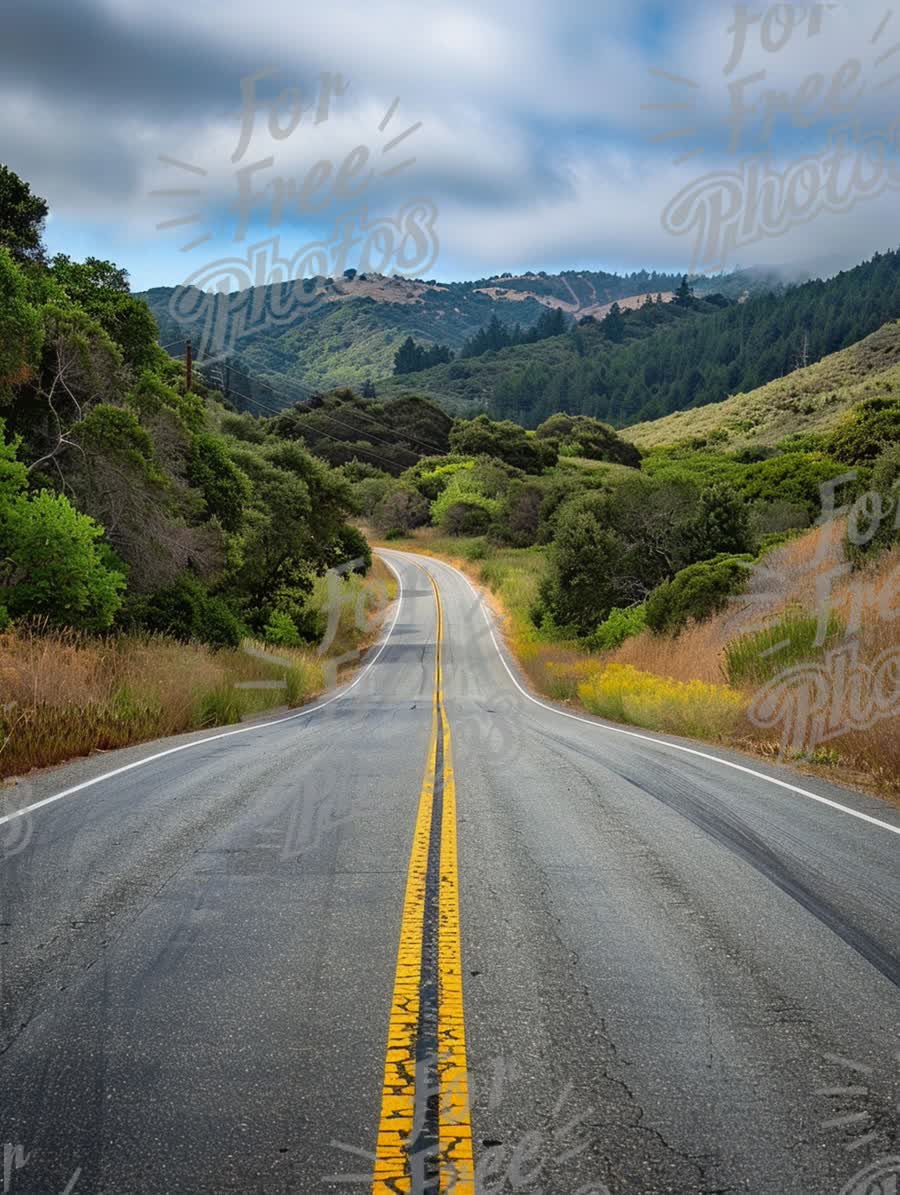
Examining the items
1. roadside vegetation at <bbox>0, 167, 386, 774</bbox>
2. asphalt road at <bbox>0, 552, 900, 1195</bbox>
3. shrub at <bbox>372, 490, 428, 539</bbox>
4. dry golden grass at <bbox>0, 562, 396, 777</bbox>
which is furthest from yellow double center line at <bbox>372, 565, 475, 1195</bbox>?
shrub at <bbox>372, 490, 428, 539</bbox>

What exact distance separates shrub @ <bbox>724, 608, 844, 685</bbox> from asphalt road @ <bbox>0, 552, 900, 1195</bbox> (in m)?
7.04

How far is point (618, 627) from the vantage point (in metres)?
30.5

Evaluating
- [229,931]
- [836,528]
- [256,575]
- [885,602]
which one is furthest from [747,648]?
[256,575]

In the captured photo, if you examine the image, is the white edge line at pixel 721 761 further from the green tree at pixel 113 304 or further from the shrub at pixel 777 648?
the green tree at pixel 113 304

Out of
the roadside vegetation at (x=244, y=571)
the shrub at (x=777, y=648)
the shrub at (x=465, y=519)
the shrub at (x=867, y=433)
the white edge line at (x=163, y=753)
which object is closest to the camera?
the white edge line at (x=163, y=753)

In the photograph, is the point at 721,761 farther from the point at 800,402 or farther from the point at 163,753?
the point at 800,402

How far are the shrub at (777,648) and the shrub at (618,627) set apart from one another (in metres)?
10.7

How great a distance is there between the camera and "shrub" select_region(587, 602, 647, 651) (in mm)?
29250

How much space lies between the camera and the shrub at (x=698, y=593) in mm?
22703

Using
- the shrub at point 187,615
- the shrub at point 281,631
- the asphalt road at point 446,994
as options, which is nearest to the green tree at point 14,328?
the shrub at point 187,615

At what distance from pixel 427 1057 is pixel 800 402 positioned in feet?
370

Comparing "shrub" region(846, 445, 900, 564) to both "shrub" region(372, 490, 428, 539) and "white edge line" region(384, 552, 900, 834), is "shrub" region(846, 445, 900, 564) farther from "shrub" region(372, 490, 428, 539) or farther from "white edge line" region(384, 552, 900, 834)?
"shrub" region(372, 490, 428, 539)

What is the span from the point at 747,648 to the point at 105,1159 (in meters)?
15.5

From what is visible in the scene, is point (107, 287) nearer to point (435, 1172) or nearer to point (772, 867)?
point (772, 867)
